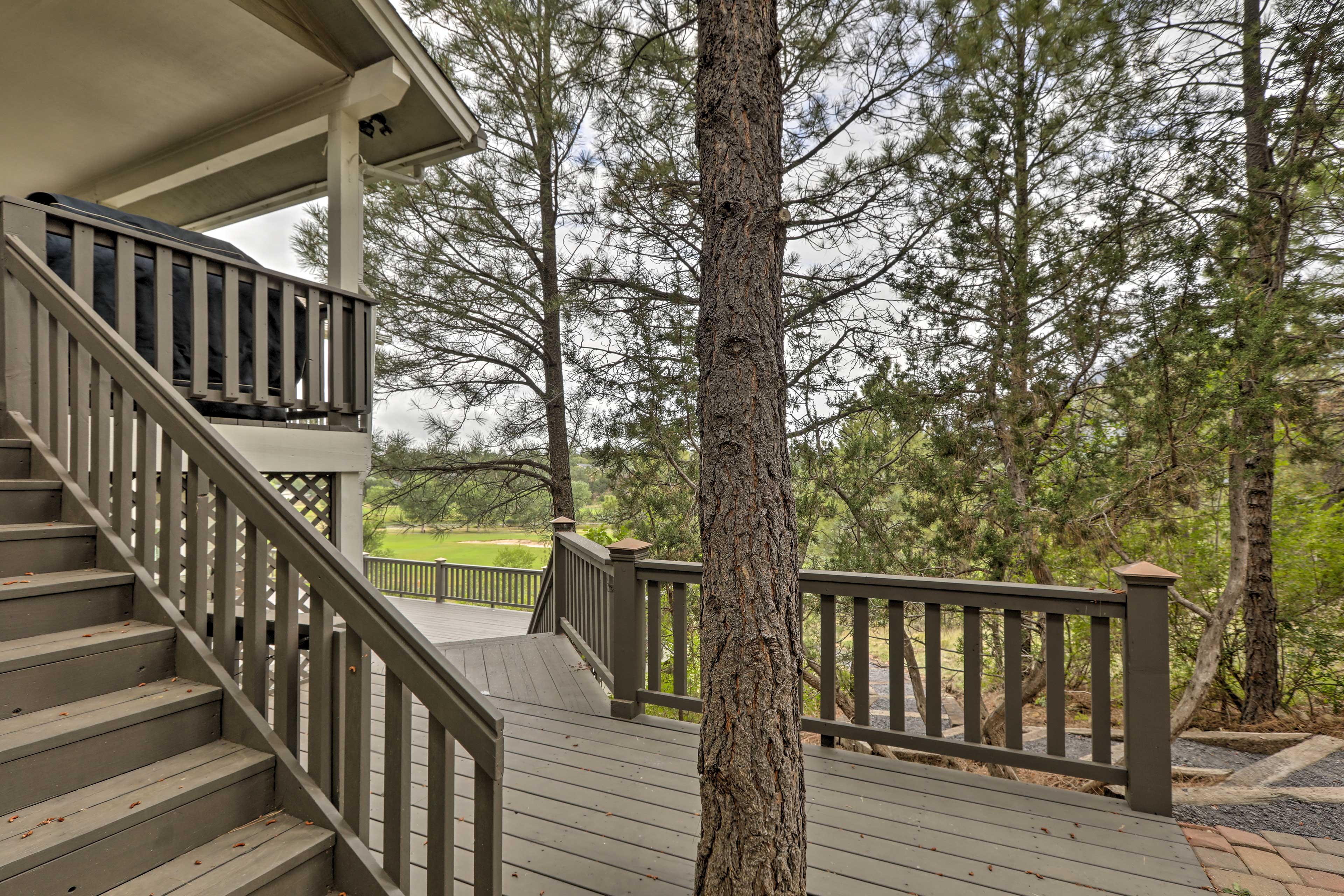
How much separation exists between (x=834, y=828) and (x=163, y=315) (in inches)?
145

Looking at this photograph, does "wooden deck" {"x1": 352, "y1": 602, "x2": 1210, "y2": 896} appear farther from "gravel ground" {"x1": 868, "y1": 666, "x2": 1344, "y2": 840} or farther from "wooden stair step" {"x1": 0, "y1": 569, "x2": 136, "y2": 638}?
"wooden stair step" {"x1": 0, "y1": 569, "x2": 136, "y2": 638}

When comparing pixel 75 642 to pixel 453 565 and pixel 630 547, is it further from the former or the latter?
pixel 453 565

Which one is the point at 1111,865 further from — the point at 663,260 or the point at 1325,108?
the point at 663,260

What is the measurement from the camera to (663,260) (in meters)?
6.02

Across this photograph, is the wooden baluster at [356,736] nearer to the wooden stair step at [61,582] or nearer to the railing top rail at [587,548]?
the wooden stair step at [61,582]

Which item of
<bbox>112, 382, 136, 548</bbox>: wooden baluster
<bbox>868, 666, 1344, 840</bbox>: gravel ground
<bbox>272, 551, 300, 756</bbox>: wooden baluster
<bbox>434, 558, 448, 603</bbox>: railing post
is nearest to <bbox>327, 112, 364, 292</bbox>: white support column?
<bbox>112, 382, 136, 548</bbox>: wooden baluster

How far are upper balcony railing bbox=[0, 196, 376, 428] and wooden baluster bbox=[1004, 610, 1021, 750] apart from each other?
3883mm

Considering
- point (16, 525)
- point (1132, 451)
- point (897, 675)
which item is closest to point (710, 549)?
point (897, 675)

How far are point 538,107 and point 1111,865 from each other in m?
8.42

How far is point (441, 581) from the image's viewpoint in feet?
38.2

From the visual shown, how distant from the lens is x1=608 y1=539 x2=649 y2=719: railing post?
3.44m

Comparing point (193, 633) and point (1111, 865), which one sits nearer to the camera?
point (193, 633)

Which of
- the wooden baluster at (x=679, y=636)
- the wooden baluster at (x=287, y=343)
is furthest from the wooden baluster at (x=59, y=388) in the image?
the wooden baluster at (x=679, y=636)

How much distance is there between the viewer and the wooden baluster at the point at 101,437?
6.73ft
